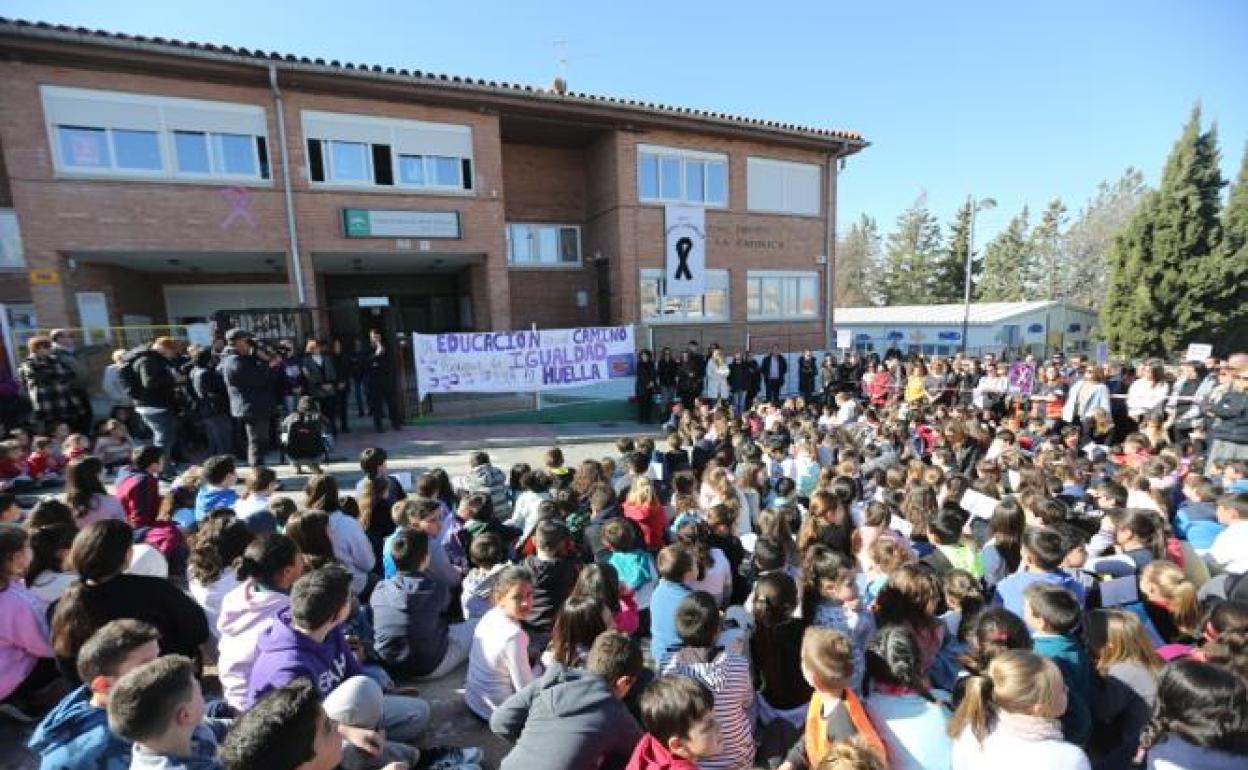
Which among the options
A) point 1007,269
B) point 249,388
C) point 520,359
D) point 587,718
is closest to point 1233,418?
point 587,718

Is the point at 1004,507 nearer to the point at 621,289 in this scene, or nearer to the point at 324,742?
the point at 324,742

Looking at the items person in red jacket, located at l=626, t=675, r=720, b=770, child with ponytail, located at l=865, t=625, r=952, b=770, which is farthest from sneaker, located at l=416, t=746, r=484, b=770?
child with ponytail, located at l=865, t=625, r=952, b=770

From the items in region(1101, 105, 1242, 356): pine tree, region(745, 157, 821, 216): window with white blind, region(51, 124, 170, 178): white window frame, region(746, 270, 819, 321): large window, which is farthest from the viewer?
region(1101, 105, 1242, 356): pine tree

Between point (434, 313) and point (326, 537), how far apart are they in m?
15.7

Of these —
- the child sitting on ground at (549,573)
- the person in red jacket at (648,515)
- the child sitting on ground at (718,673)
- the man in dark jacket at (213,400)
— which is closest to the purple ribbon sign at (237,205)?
the man in dark jacket at (213,400)

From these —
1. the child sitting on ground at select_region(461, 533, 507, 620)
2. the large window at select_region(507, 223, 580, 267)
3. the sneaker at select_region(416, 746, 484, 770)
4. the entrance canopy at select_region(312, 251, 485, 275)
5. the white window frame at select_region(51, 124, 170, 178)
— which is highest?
the white window frame at select_region(51, 124, 170, 178)

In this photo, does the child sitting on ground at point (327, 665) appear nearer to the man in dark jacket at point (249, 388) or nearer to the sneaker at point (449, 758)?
the sneaker at point (449, 758)

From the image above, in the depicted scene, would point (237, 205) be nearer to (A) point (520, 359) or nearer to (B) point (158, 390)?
(B) point (158, 390)

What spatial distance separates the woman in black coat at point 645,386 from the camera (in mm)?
13258

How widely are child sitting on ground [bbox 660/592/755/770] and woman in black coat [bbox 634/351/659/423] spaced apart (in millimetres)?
10454

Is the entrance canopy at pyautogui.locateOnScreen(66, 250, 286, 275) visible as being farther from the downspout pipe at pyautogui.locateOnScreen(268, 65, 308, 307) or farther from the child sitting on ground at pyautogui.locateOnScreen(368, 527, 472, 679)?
the child sitting on ground at pyautogui.locateOnScreen(368, 527, 472, 679)

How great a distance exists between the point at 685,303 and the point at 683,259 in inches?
51.6

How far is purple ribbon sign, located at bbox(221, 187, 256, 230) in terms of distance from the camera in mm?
11969

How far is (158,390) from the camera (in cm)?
750
